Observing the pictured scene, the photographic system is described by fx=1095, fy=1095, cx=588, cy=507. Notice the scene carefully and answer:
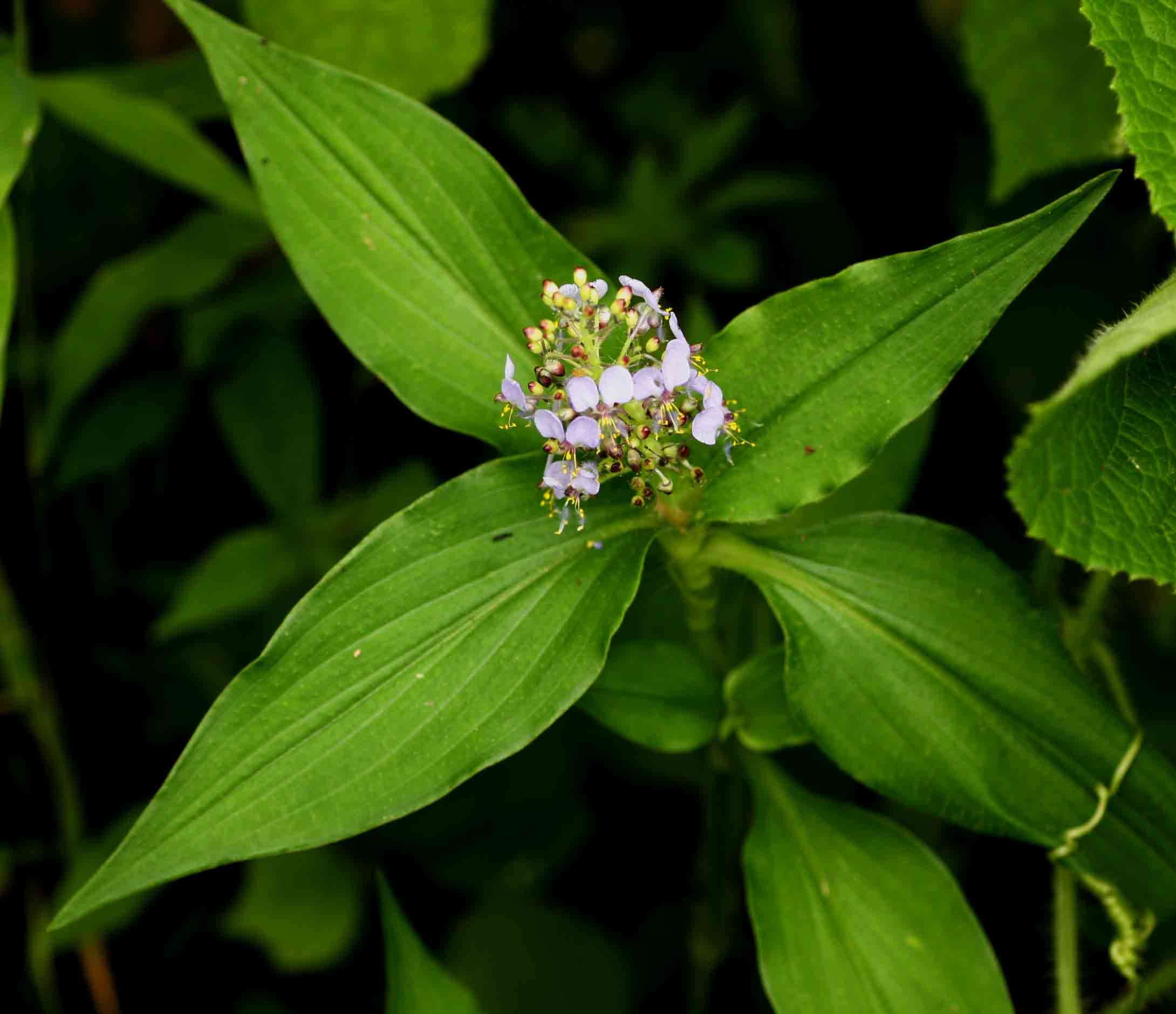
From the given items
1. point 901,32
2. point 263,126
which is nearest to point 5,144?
point 263,126

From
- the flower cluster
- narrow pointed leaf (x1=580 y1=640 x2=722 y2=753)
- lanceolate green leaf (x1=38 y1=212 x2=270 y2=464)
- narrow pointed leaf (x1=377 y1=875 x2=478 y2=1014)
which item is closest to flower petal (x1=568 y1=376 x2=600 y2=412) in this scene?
the flower cluster

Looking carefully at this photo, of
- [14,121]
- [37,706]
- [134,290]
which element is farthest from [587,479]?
[37,706]

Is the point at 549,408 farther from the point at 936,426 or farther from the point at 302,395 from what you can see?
the point at 936,426

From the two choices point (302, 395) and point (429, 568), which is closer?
point (429, 568)

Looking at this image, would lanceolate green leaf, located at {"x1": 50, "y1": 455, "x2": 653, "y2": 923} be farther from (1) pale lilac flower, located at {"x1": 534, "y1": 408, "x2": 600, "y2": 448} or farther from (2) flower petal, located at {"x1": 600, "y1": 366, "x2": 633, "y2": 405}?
(2) flower petal, located at {"x1": 600, "y1": 366, "x2": 633, "y2": 405}

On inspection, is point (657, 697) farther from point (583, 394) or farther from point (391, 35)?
point (391, 35)

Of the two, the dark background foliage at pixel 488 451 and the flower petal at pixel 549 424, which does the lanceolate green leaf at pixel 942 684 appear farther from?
the dark background foliage at pixel 488 451
